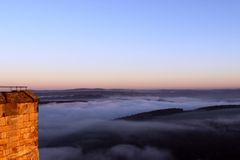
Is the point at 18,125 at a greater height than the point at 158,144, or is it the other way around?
the point at 18,125

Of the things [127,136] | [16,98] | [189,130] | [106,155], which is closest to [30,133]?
[16,98]

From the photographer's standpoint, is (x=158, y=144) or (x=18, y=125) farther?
(x=158, y=144)

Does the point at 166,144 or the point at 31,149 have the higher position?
the point at 31,149

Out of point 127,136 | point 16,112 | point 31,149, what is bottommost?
point 127,136

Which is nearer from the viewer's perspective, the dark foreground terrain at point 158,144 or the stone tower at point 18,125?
the stone tower at point 18,125

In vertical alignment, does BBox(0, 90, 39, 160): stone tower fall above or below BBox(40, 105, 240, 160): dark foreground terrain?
above

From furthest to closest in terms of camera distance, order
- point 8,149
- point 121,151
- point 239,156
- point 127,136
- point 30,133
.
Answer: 1. point 127,136
2. point 121,151
3. point 239,156
4. point 30,133
5. point 8,149

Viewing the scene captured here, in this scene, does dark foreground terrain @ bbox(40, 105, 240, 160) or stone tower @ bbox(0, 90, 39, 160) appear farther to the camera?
dark foreground terrain @ bbox(40, 105, 240, 160)

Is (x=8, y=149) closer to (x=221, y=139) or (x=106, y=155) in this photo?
(x=106, y=155)
